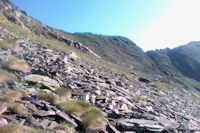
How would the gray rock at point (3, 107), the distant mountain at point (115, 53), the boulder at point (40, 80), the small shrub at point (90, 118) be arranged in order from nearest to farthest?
the gray rock at point (3, 107)
the small shrub at point (90, 118)
the boulder at point (40, 80)
the distant mountain at point (115, 53)

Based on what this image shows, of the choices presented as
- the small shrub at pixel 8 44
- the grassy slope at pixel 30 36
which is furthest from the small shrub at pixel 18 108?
the grassy slope at pixel 30 36

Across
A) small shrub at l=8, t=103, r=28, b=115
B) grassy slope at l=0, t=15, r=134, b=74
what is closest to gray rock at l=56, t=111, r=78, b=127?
small shrub at l=8, t=103, r=28, b=115

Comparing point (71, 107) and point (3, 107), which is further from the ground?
point (3, 107)

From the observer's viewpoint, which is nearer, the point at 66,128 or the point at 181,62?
the point at 66,128

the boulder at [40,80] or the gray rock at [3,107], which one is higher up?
the boulder at [40,80]

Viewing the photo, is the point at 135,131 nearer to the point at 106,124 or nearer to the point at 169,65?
the point at 106,124

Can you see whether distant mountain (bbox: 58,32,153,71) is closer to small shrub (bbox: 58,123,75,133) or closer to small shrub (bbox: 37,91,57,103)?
small shrub (bbox: 37,91,57,103)

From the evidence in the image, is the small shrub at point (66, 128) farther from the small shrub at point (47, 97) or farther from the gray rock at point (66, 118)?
the small shrub at point (47, 97)

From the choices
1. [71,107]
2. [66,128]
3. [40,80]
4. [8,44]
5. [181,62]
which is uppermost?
[181,62]

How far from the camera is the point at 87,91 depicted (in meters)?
9.23

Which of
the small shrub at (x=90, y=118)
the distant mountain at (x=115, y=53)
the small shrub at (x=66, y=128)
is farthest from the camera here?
the distant mountain at (x=115, y=53)

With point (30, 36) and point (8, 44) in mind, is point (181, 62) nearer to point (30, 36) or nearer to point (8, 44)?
point (30, 36)

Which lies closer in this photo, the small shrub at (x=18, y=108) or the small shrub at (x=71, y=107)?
the small shrub at (x=18, y=108)

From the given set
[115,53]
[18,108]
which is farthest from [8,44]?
[115,53]
